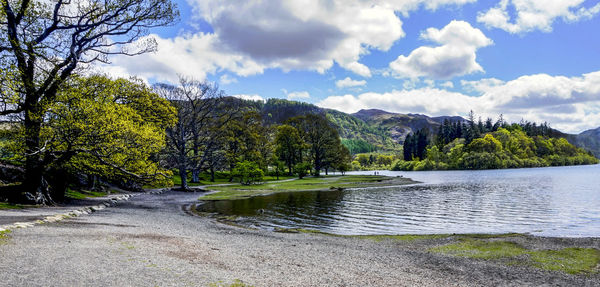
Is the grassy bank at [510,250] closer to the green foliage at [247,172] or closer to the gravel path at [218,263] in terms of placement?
the gravel path at [218,263]

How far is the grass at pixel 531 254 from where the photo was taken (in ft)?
41.4

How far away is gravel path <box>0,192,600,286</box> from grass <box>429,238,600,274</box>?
39.2 inches

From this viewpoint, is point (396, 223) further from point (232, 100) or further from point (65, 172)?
point (232, 100)

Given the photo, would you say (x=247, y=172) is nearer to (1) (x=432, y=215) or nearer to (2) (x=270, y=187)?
(2) (x=270, y=187)

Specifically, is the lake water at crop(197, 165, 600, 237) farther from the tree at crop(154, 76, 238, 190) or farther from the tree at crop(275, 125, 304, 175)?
the tree at crop(275, 125, 304, 175)

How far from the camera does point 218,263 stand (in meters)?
10.9

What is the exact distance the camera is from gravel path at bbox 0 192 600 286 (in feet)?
28.2

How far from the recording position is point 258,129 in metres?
84.8

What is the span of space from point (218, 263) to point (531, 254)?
14.0 metres

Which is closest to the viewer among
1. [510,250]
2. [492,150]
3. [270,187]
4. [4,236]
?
[4,236]

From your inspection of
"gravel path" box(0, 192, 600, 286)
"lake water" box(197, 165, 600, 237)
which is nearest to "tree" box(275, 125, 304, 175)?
"lake water" box(197, 165, 600, 237)

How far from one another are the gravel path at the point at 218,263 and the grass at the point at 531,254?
3.27ft

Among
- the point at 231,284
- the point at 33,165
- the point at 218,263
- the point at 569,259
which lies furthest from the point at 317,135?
the point at 231,284

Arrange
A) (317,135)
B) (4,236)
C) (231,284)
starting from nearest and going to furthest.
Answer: (231,284) → (4,236) → (317,135)
